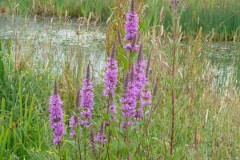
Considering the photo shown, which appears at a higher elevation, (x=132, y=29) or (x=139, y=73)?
(x=132, y=29)

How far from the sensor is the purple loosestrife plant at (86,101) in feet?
6.55

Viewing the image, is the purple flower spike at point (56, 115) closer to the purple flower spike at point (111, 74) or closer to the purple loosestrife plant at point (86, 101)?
the purple loosestrife plant at point (86, 101)

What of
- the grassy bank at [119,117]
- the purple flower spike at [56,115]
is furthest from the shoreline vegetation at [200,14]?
the purple flower spike at [56,115]

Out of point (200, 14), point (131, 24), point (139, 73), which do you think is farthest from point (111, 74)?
point (200, 14)

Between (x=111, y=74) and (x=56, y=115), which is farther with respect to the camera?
(x=56, y=115)

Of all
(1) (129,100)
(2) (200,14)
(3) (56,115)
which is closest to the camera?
(1) (129,100)

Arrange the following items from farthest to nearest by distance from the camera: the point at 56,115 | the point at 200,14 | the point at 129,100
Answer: the point at 200,14 < the point at 56,115 < the point at 129,100

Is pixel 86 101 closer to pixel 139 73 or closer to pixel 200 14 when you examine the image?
pixel 139 73

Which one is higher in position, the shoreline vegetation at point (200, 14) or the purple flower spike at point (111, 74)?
the purple flower spike at point (111, 74)

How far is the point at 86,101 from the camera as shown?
202cm

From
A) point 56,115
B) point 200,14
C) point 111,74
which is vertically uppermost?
point 111,74

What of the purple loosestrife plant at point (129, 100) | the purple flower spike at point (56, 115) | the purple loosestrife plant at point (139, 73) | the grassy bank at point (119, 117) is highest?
the purple loosestrife plant at point (139, 73)

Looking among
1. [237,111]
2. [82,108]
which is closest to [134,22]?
[82,108]

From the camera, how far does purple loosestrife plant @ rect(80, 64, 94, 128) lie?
200cm
